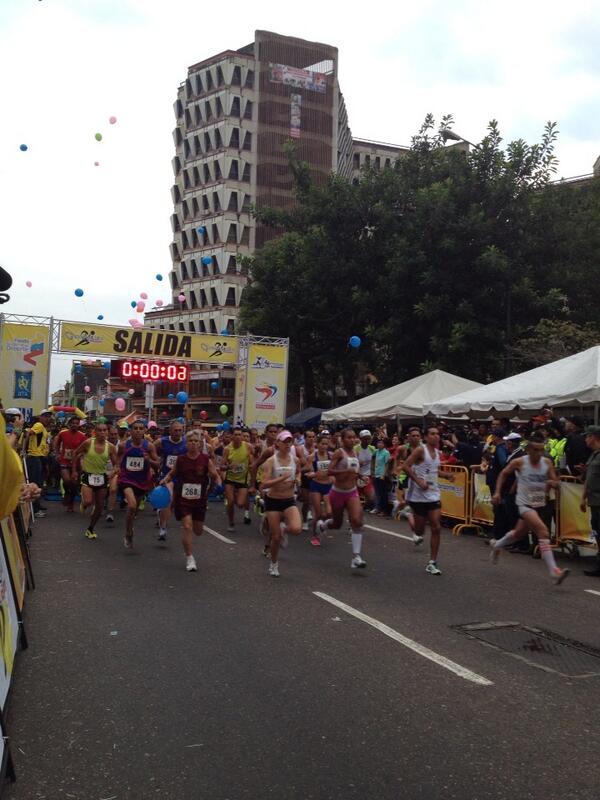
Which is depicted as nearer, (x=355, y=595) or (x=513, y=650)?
(x=513, y=650)

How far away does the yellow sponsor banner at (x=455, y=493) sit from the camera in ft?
49.3

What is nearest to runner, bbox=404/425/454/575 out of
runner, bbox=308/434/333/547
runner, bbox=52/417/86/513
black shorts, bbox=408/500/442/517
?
black shorts, bbox=408/500/442/517

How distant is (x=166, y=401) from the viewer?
7406 cm

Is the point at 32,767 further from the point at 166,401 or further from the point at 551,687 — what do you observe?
the point at 166,401

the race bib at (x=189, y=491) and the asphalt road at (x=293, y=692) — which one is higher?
the race bib at (x=189, y=491)

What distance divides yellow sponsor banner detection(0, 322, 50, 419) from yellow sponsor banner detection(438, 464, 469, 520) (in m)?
13.7

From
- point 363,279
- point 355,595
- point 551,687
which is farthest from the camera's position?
point 363,279

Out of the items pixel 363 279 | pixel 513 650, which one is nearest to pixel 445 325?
pixel 363 279

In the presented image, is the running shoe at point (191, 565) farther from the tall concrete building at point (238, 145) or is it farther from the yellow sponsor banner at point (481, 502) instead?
the tall concrete building at point (238, 145)

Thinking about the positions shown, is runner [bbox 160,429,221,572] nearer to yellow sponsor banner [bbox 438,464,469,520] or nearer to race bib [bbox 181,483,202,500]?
race bib [bbox 181,483,202,500]

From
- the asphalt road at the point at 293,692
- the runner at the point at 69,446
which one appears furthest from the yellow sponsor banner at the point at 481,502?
the runner at the point at 69,446

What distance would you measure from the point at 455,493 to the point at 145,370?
46.6 feet

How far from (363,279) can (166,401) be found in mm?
45753

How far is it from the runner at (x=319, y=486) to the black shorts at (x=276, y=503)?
2278 millimetres
